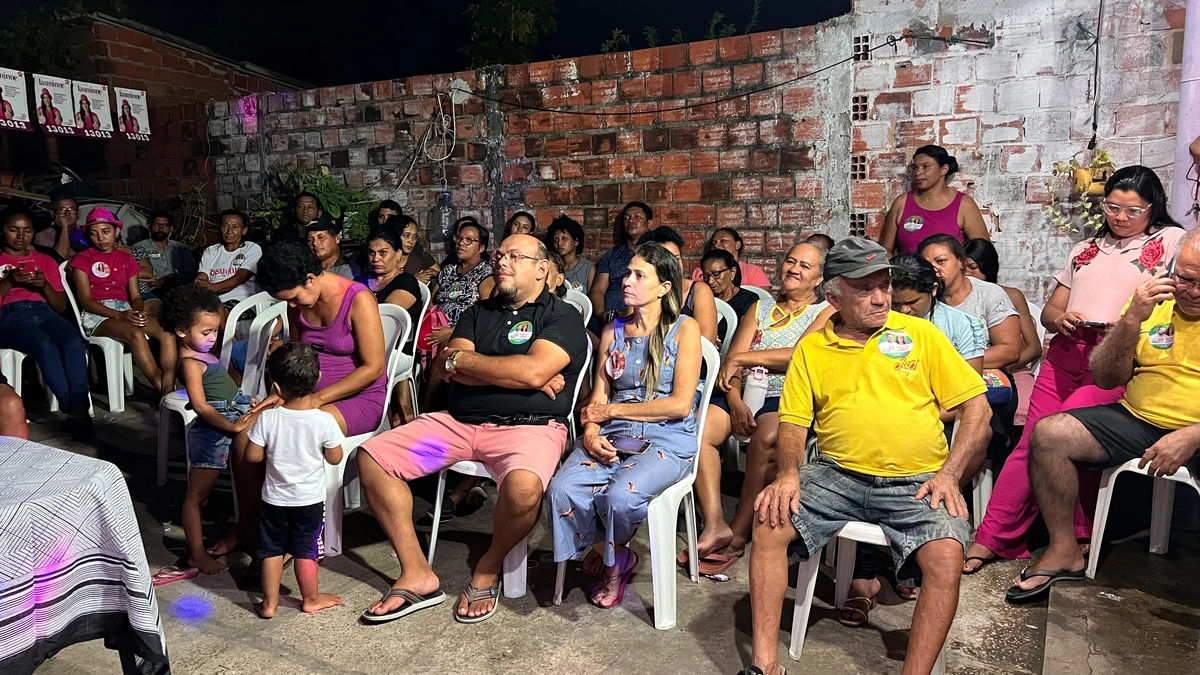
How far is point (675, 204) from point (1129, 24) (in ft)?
8.66

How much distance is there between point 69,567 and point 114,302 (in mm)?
4190

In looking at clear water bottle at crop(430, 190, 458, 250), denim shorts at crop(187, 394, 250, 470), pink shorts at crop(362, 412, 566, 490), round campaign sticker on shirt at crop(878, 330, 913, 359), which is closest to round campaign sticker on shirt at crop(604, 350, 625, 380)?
pink shorts at crop(362, 412, 566, 490)

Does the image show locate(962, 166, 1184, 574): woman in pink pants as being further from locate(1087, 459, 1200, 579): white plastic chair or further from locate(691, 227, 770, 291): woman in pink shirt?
locate(691, 227, 770, 291): woman in pink shirt

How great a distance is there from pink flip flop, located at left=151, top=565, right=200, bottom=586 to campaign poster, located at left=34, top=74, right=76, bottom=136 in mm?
5677

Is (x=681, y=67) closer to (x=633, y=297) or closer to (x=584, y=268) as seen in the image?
(x=584, y=268)

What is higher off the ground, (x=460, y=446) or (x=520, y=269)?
(x=520, y=269)

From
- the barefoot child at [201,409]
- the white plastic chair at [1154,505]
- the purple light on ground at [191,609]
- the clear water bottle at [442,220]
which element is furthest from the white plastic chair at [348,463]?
the white plastic chair at [1154,505]

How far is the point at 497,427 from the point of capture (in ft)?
10.4

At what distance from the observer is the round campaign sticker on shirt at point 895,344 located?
2469 mm

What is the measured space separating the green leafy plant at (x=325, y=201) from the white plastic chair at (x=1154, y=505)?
5275mm

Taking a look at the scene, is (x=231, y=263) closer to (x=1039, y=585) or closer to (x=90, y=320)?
(x=90, y=320)

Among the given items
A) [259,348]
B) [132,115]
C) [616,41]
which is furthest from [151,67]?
[259,348]

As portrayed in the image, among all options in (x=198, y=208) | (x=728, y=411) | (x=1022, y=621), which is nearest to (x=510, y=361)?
(x=728, y=411)

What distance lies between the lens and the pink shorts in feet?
9.86
